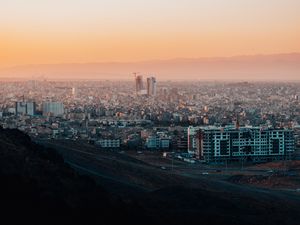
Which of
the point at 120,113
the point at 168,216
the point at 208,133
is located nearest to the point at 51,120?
the point at 120,113

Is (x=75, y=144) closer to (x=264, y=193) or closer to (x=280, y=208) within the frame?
(x=264, y=193)

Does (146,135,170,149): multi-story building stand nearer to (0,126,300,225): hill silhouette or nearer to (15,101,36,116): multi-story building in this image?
(0,126,300,225): hill silhouette

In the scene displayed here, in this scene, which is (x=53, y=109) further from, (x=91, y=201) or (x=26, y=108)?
(x=91, y=201)

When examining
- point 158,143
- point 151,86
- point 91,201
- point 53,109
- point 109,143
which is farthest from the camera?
→ point 151,86

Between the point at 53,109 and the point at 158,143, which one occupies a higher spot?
the point at 53,109

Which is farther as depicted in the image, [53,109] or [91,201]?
[53,109]

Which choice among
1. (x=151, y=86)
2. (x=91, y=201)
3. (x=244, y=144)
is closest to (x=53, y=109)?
(x=244, y=144)

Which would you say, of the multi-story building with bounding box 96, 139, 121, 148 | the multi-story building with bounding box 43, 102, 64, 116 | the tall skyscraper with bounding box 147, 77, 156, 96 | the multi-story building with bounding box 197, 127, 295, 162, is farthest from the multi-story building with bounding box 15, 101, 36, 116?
the tall skyscraper with bounding box 147, 77, 156, 96

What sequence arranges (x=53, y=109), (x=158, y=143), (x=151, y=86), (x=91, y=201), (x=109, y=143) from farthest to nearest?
(x=151, y=86) → (x=53, y=109) → (x=158, y=143) → (x=109, y=143) → (x=91, y=201)

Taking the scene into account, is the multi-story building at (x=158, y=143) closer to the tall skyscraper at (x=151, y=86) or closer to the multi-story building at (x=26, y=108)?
the multi-story building at (x=26, y=108)

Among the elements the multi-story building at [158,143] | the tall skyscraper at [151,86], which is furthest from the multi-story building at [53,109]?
the tall skyscraper at [151,86]
